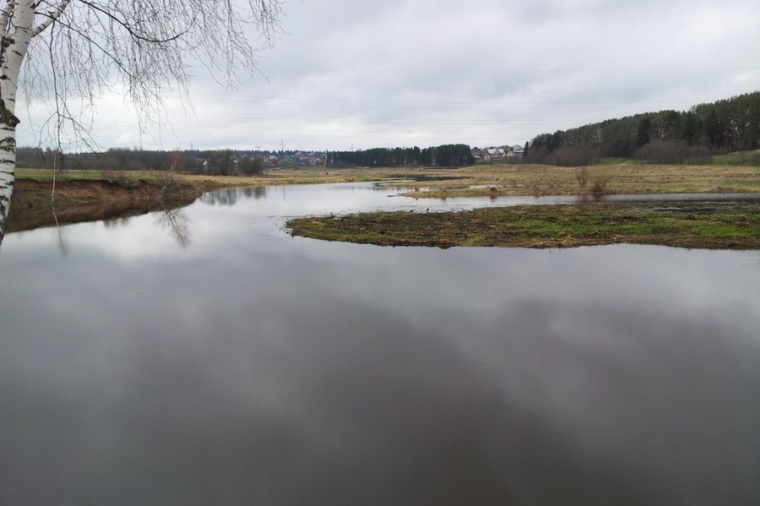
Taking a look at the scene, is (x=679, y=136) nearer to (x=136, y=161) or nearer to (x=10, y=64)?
(x=136, y=161)

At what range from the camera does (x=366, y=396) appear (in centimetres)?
615

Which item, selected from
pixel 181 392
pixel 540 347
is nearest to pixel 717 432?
pixel 540 347

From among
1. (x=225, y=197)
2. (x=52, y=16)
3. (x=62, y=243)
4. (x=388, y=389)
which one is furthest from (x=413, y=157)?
(x=52, y=16)

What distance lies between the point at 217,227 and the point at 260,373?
1877 cm

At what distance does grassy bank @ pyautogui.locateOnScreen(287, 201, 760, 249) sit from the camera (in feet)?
55.2

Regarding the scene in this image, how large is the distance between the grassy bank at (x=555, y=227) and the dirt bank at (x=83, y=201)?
15.1 meters

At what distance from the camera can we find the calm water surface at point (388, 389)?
459 centimetres

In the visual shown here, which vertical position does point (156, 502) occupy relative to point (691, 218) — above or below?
below

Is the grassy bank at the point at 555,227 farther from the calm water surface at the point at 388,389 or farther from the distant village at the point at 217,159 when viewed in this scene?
the distant village at the point at 217,159

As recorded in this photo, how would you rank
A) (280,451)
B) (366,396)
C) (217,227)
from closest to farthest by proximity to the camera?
A: 1. (280,451)
2. (366,396)
3. (217,227)

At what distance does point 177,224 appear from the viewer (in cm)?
2562

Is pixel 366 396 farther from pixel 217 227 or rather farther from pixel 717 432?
pixel 217 227

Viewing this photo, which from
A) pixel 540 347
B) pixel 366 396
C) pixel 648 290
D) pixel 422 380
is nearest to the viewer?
pixel 366 396

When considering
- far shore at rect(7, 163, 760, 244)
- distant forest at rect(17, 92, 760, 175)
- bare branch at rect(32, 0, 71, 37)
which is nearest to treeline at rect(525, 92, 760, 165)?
distant forest at rect(17, 92, 760, 175)
